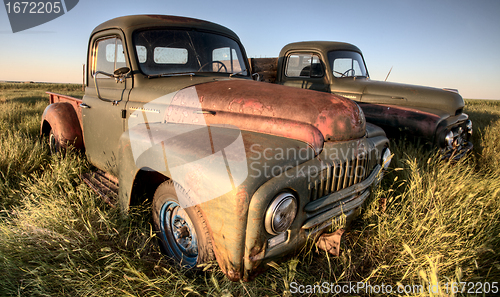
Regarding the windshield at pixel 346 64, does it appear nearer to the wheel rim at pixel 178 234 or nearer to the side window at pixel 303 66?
the side window at pixel 303 66

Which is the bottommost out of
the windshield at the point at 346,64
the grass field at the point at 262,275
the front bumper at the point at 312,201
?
the grass field at the point at 262,275

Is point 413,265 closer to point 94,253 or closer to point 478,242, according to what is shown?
point 478,242

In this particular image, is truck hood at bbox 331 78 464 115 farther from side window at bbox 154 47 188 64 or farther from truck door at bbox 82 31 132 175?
truck door at bbox 82 31 132 175

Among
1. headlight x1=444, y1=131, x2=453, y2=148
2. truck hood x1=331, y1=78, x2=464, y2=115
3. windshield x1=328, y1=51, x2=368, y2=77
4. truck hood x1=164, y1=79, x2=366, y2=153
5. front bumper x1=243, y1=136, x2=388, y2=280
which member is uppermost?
windshield x1=328, y1=51, x2=368, y2=77

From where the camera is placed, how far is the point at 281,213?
137 cm

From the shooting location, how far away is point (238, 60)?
10.4ft

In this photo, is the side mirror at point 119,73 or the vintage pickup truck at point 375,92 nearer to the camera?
the side mirror at point 119,73

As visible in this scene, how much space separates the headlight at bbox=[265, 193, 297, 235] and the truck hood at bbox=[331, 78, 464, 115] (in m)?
3.04

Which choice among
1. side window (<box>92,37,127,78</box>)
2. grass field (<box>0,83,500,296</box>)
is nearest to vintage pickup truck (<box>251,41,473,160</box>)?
grass field (<box>0,83,500,296</box>)

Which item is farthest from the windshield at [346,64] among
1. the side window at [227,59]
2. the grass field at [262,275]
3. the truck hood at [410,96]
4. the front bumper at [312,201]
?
the front bumper at [312,201]

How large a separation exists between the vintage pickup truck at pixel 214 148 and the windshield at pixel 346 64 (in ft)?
7.23

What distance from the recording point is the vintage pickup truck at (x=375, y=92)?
3.28 m

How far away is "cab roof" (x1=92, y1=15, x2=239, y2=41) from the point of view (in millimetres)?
2523

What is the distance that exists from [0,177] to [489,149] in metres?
6.40
